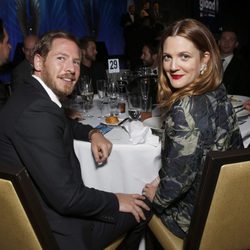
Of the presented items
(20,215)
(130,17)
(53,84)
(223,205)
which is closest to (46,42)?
(53,84)

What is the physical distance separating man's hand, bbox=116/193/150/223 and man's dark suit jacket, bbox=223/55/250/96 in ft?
8.26

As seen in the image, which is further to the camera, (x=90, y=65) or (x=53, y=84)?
(x=90, y=65)

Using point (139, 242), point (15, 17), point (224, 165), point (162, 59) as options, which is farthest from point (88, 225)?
point (15, 17)

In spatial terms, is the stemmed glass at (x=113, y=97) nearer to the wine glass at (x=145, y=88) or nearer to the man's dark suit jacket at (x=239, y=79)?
the wine glass at (x=145, y=88)

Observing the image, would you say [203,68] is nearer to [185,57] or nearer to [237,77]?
[185,57]

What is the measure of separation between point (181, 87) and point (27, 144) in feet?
2.43

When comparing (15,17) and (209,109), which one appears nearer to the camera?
(209,109)

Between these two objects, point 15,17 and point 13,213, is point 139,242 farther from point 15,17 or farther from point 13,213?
point 15,17

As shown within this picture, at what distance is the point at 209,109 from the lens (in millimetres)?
1229

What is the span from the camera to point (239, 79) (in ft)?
11.8

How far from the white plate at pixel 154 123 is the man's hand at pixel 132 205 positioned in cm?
48

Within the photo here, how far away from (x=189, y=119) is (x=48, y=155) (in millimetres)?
566

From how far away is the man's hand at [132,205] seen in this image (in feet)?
4.59

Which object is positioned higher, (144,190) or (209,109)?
(209,109)
